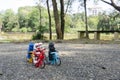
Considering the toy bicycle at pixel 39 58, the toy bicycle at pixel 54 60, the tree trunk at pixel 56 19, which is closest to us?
the toy bicycle at pixel 39 58

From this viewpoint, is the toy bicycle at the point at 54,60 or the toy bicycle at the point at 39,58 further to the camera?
the toy bicycle at the point at 54,60

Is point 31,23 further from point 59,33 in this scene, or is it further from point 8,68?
point 8,68

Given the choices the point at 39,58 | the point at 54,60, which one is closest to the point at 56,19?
the point at 54,60

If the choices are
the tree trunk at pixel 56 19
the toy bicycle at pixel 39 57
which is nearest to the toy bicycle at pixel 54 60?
the toy bicycle at pixel 39 57

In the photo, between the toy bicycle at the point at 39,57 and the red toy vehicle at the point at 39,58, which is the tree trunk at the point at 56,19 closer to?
the toy bicycle at the point at 39,57

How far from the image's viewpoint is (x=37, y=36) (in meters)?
28.5

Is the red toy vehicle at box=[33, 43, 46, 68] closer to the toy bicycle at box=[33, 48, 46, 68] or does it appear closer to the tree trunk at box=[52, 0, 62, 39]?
the toy bicycle at box=[33, 48, 46, 68]

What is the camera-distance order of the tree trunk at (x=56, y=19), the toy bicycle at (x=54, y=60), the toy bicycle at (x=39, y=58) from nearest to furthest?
the toy bicycle at (x=39, y=58), the toy bicycle at (x=54, y=60), the tree trunk at (x=56, y=19)

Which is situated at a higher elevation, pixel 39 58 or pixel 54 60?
pixel 39 58

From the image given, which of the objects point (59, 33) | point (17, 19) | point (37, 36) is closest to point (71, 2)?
point (37, 36)

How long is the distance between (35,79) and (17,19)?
84.9 meters

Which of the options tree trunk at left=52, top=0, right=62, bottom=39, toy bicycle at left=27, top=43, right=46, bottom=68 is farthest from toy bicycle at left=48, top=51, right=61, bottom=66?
tree trunk at left=52, top=0, right=62, bottom=39

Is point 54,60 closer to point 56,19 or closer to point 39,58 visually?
point 39,58

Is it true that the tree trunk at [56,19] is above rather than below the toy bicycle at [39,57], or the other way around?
above
